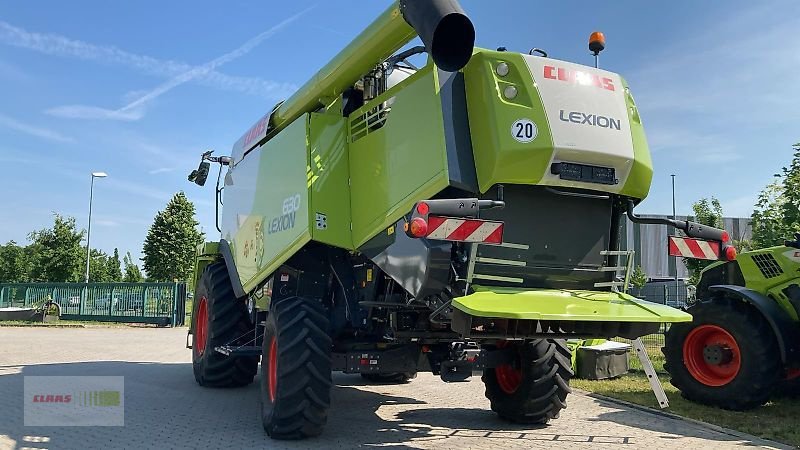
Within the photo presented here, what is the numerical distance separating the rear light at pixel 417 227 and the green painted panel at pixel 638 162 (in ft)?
6.32

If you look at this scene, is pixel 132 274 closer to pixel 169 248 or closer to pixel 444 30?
pixel 169 248

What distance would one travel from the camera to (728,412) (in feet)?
25.8

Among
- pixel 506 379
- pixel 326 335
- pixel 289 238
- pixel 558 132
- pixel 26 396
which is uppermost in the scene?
pixel 558 132

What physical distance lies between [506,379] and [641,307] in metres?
2.61

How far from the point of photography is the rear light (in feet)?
14.9

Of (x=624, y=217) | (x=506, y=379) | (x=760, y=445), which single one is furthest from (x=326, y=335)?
(x=760, y=445)

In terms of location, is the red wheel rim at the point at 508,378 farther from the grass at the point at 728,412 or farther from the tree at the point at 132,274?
the tree at the point at 132,274

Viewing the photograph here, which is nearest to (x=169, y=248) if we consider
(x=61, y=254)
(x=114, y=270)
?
(x=61, y=254)

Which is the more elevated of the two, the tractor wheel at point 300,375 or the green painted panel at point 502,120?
the green painted panel at point 502,120

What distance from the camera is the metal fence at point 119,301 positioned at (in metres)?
23.9

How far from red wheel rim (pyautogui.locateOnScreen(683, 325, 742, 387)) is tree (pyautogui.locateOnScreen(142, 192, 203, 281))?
30810 mm

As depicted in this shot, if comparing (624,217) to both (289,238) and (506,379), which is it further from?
(289,238)

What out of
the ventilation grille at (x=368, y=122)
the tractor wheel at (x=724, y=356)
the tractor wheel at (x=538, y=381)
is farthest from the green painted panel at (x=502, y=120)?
the tractor wheel at (x=724, y=356)

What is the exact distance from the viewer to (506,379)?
747cm
